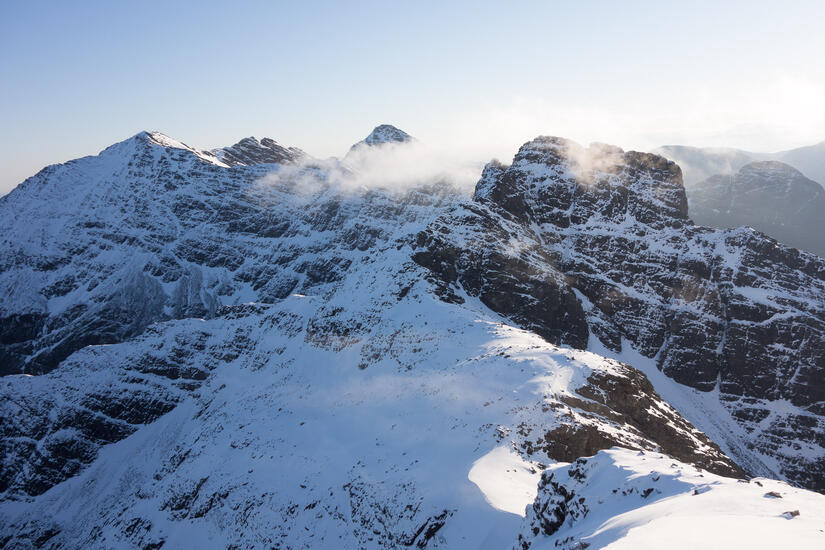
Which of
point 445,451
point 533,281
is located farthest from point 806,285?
point 445,451

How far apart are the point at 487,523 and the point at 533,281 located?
8048 centimetres

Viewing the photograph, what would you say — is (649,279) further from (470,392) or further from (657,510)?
(657,510)

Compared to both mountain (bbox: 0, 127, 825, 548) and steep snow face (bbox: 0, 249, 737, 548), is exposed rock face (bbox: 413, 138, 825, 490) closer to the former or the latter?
mountain (bbox: 0, 127, 825, 548)

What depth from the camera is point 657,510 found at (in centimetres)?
1942

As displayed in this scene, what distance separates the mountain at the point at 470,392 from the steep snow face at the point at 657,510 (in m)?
0.18

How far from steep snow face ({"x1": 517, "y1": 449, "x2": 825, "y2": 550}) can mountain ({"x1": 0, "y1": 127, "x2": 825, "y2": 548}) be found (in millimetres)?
183

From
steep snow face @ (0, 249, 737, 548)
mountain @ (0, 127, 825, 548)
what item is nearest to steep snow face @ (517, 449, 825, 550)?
mountain @ (0, 127, 825, 548)

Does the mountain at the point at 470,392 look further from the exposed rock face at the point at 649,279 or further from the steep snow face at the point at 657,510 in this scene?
the exposed rock face at the point at 649,279

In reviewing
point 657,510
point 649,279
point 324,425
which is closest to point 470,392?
point 324,425

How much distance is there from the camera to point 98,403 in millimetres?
98625

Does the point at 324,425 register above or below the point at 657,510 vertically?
below

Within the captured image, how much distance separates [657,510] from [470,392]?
32.9 metres

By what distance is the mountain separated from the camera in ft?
124

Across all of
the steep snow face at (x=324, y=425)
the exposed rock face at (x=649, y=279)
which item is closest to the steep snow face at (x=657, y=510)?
the steep snow face at (x=324, y=425)
